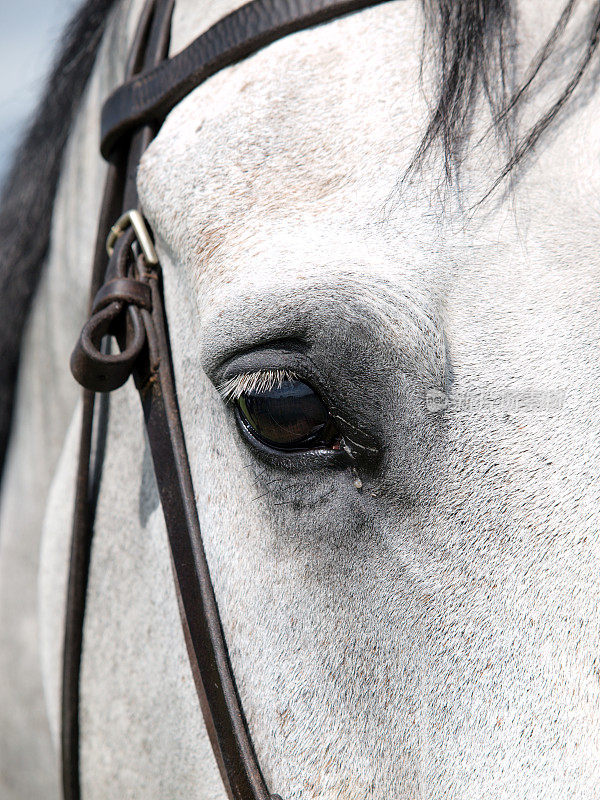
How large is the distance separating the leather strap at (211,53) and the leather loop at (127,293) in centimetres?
28

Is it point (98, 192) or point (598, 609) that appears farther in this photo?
point (98, 192)

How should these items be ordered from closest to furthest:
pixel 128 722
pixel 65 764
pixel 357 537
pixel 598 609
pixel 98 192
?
pixel 598 609
pixel 357 537
pixel 128 722
pixel 65 764
pixel 98 192

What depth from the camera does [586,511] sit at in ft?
2.33

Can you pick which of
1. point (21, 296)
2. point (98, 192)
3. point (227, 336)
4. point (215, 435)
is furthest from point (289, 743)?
point (21, 296)

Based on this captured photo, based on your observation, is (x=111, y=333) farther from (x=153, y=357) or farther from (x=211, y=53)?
(x=211, y=53)

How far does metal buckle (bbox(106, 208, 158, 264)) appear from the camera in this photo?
1.06 metres

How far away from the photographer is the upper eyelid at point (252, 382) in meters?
0.84

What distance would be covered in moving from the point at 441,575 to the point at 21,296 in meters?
1.25

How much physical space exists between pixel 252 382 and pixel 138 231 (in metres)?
0.36

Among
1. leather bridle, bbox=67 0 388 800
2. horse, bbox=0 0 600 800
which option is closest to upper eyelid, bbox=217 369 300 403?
horse, bbox=0 0 600 800

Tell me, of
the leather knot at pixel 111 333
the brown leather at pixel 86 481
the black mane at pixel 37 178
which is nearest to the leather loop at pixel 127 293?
the leather knot at pixel 111 333

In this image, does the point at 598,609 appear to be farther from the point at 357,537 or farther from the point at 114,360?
the point at 114,360

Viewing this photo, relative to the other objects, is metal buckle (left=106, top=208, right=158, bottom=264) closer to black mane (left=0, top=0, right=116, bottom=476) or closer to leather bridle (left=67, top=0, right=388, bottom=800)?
leather bridle (left=67, top=0, right=388, bottom=800)

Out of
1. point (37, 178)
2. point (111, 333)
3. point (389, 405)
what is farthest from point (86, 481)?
point (37, 178)
